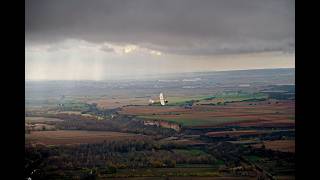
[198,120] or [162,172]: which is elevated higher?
[198,120]

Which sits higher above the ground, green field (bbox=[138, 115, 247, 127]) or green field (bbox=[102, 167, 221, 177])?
green field (bbox=[138, 115, 247, 127])

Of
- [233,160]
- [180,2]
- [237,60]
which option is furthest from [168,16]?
[233,160]

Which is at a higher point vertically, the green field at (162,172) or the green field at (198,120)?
the green field at (198,120)
